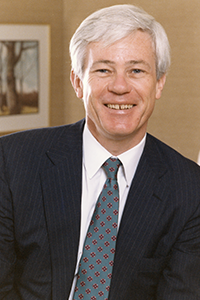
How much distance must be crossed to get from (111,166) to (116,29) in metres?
0.56

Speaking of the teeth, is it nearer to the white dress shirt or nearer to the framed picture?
the white dress shirt

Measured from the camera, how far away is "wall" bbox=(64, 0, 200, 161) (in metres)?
2.65

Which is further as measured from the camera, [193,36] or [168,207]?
[193,36]

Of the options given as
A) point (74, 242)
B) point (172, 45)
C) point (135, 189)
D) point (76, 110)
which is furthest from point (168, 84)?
point (74, 242)

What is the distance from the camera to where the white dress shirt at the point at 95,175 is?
169cm

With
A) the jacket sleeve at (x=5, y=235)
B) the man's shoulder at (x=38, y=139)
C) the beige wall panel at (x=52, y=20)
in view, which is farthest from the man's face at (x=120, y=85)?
the beige wall panel at (x=52, y=20)

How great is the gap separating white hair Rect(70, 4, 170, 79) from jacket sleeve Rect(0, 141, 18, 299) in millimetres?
590

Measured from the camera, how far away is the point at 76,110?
3.64m

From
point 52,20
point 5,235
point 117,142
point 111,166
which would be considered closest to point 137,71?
point 117,142

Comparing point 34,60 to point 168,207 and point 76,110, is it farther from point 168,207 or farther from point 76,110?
point 168,207

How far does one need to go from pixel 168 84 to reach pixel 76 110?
42.8 inches

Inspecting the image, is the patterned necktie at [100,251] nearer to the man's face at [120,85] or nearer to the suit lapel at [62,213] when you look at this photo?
the suit lapel at [62,213]

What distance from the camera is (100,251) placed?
5.34 ft

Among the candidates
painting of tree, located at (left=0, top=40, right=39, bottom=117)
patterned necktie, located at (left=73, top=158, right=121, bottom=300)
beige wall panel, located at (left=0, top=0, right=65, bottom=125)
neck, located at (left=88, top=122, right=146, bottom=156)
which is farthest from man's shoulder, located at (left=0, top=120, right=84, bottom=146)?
beige wall panel, located at (left=0, top=0, right=65, bottom=125)
